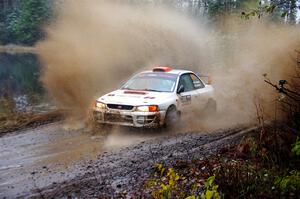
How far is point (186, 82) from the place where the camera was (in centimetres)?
1319

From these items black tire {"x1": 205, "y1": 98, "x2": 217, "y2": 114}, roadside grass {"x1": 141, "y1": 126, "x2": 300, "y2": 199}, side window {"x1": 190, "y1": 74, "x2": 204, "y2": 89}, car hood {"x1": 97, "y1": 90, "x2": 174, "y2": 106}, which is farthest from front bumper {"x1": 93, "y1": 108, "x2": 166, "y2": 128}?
black tire {"x1": 205, "y1": 98, "x2": 217, "y2": 114}

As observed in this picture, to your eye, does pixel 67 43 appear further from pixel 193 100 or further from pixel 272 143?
pixel 272 143

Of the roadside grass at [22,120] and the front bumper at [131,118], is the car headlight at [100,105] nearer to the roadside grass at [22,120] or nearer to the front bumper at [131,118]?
the front bumper at [131,118]

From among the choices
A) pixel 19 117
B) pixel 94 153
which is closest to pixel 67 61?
pixel 19 117

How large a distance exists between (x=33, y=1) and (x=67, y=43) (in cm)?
5086

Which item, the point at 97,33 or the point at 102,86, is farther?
the point at 97,33

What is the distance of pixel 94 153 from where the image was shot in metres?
9.58

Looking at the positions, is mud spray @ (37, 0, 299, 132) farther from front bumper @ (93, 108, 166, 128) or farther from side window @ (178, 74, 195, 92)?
front bumper @ (93, 108, 166, 128)

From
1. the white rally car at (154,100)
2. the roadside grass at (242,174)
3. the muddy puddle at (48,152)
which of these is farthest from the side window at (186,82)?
the roadside grass at (242,174)

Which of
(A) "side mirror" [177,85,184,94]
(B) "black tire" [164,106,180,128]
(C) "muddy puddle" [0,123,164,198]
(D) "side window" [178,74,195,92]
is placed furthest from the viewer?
(D) "side window" [178,74,195,92]

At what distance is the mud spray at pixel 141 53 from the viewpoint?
51.0 ft

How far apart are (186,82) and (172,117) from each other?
1593 mm

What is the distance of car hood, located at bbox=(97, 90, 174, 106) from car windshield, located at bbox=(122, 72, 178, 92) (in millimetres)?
355

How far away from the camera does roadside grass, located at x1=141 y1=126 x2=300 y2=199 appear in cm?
518
